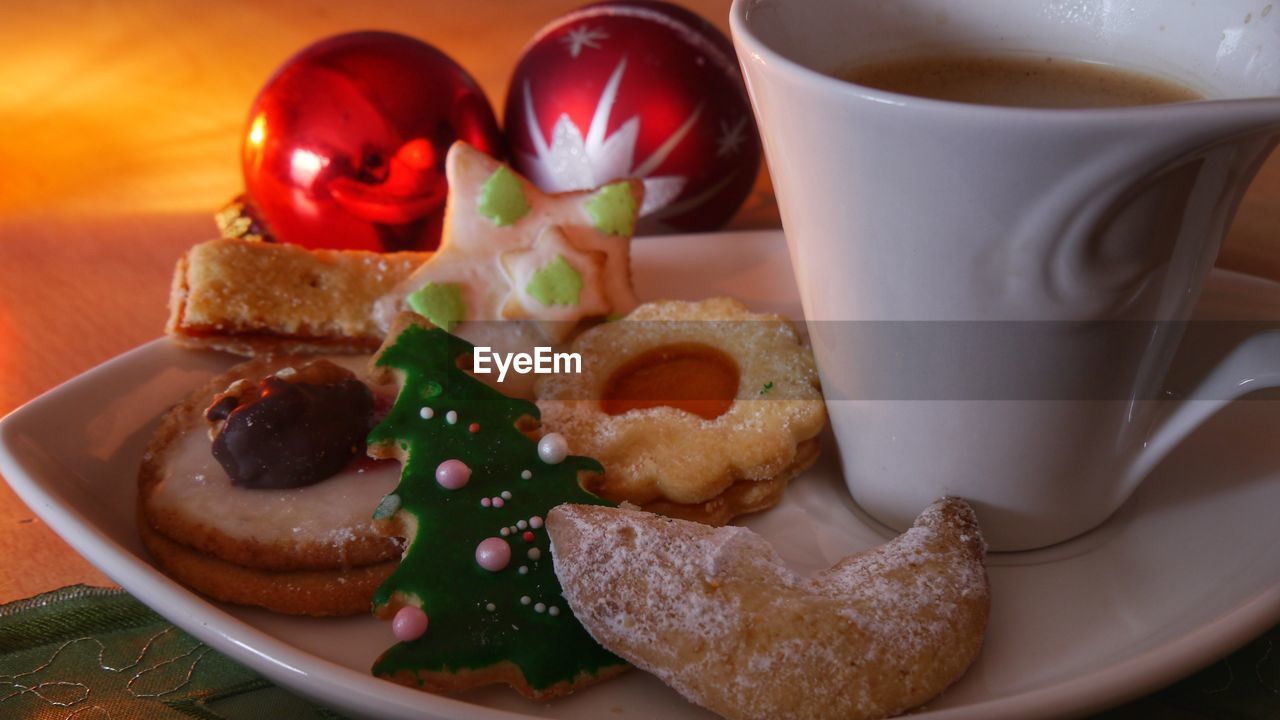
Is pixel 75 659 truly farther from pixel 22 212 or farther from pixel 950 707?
pixel 22 212

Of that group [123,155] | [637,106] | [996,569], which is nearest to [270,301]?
[637,106]

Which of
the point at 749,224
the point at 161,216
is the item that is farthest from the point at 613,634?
the point at 161,216

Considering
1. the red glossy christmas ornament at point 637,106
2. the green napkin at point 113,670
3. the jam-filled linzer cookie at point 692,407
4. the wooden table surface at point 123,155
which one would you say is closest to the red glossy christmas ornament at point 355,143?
the red glossy christmas ornament at point 637,106

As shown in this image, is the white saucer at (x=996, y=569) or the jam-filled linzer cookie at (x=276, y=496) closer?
the white saucer at (x=996, y=569)

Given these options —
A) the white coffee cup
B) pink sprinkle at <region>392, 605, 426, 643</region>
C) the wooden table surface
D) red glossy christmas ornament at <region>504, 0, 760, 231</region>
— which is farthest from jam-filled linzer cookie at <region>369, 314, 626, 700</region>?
red glossy christmas ornament at <region>504, 0, 760, 231</region>

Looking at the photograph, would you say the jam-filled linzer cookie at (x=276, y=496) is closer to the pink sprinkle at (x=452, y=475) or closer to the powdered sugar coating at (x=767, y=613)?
the pink sprinkle at (x=452, y=475)

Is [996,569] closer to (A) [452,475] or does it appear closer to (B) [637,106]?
(A) [452,475]

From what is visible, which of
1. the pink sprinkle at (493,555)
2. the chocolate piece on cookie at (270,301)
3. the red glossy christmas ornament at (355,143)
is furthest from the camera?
the red glossy christmas ornament at (355,143)
